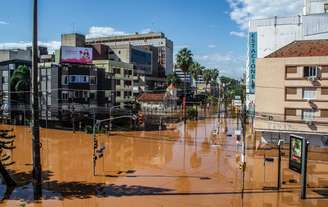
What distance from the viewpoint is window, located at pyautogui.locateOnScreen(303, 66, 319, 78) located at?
4700 cm

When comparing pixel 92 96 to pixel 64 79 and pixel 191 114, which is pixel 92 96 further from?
pixel 191 114

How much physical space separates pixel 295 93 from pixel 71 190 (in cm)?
3274

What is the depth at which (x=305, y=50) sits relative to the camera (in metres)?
51.1

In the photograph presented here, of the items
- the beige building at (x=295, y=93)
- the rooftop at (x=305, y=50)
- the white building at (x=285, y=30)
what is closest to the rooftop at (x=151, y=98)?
the white building at (x=285, y=30)

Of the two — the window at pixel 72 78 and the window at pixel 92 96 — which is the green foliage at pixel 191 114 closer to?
the window at pixel 92 96

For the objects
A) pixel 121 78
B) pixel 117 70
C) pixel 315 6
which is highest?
pixel 315 6

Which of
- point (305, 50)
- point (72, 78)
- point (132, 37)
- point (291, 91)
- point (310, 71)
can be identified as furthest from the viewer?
point (132, 37)

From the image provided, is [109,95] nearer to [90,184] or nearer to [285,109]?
[285,109]

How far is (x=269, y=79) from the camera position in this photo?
4975cm

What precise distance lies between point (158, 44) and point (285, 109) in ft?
465

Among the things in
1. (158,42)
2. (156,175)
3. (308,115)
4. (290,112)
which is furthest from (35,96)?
(158,42)

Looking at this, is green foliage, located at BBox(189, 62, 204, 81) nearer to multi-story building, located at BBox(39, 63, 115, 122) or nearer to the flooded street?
multi-story building, located at BBox(39, 63, 115, 122)

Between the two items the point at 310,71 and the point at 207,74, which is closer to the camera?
the point at 310,71

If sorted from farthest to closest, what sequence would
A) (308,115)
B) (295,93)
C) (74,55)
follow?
(74,55)
(295,93)
(308,115)
